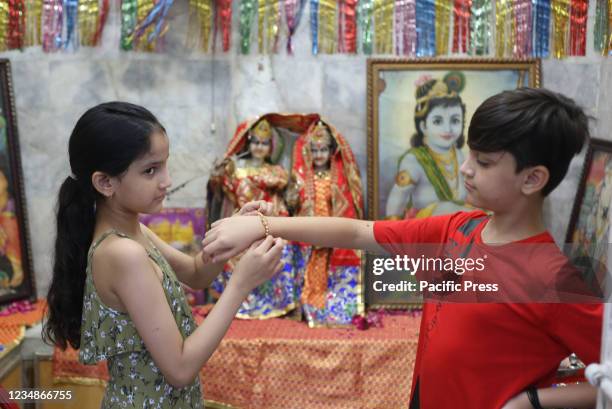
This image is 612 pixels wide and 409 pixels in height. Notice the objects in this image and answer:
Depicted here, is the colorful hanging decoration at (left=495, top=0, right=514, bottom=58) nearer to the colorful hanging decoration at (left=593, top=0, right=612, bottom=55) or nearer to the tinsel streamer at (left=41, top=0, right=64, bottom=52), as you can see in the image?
the colorful hanging decoration at (left=593, top=0, right=612, bottom=55)

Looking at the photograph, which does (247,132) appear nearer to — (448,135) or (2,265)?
(448,135)

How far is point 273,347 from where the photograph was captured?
9.18ft

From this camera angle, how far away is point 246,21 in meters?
3.20

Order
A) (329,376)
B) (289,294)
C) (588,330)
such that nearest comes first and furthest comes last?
1. (588,330)
2. (329,376)
3. (289,294)

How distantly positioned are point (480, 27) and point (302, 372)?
1895 mm

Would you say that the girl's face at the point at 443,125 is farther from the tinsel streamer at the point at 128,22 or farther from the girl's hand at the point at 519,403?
the girl's hand at the point at 519,403

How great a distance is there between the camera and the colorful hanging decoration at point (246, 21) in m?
3.19

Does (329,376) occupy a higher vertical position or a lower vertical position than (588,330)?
lower

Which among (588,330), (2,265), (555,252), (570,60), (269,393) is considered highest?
(570,60)

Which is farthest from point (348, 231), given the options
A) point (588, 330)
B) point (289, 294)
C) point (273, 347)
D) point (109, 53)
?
point (109, 53)

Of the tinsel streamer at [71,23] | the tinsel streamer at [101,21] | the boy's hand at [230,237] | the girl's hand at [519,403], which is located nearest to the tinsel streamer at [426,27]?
the tinsel streamer at [101,21]

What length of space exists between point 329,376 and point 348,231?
4.50ft

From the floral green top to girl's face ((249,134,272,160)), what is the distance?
1.61 metres

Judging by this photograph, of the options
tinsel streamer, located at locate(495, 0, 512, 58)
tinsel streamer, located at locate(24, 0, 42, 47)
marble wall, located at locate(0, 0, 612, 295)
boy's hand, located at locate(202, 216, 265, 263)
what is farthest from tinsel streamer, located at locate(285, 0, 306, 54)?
boy's hand, located at locate(202, 216, 265, 263)
